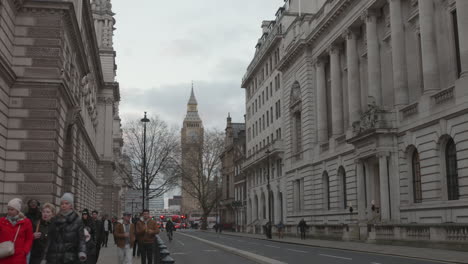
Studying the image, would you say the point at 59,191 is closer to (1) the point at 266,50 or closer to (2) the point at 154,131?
(2) the point at 154,131

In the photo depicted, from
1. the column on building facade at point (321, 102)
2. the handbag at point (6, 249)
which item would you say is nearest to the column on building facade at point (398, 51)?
the column on building facade at point (321, 102)

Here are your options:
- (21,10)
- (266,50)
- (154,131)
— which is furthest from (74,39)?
(266,50)

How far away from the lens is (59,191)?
2462 cm

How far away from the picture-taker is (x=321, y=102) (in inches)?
1777

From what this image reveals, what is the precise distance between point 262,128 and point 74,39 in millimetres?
40184

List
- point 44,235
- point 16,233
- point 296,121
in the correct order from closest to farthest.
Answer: point 16,233 → point 44,235 → point 296,121

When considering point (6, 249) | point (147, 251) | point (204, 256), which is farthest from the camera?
point (204, 256)

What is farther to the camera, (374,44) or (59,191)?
(374,44)

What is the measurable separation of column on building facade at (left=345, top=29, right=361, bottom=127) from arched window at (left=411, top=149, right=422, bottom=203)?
7882mm

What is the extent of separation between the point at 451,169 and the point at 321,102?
18921mm

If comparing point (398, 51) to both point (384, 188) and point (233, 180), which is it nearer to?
point (384, 188)

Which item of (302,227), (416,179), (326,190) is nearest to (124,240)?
(416,179)

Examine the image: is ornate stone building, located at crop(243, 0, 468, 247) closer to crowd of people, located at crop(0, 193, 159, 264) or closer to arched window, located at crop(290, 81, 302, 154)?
arched window, located at crop(290, 81, 302, 154)

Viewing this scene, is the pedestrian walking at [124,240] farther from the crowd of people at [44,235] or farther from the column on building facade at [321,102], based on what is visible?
the column on building facade at [321,102]
